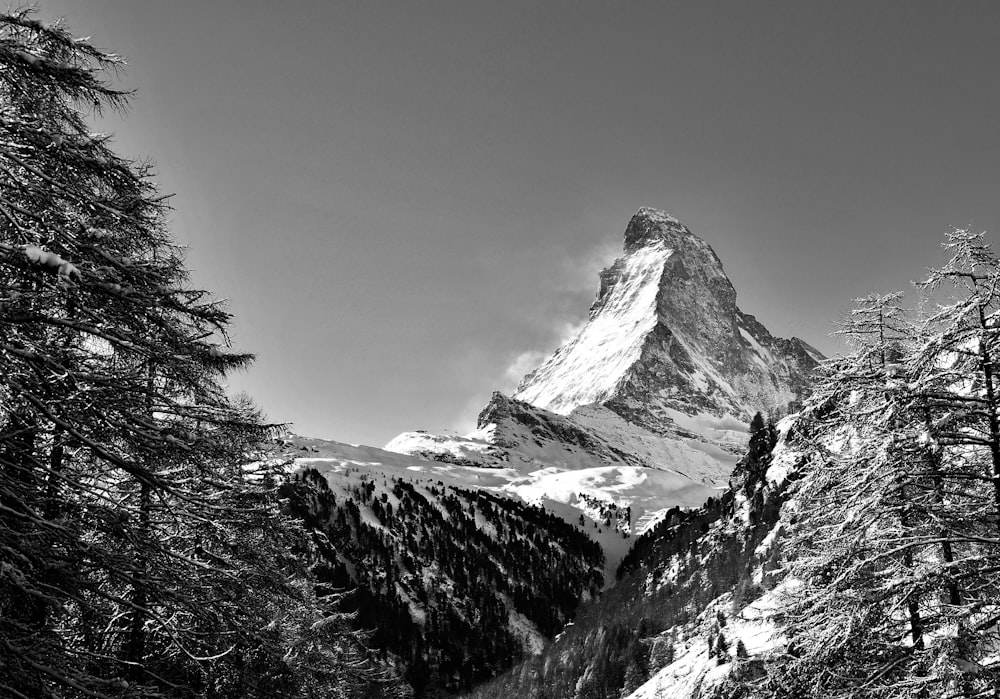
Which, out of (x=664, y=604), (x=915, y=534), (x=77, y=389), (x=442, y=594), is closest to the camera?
(x=77, y=389)

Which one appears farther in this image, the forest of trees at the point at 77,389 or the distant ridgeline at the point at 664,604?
the distant ridgeline at the point at 664,604

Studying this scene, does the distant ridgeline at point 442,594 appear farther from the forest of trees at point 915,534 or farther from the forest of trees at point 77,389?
the forest of trees at point 77,389

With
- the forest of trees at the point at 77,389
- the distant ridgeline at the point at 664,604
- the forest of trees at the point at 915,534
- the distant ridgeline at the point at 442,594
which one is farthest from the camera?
the distant ridgeline at the point at 442,594

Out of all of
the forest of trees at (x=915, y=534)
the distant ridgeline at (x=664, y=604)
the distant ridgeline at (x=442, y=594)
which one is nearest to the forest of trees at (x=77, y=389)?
the forest of trees at (x=915, y=534)

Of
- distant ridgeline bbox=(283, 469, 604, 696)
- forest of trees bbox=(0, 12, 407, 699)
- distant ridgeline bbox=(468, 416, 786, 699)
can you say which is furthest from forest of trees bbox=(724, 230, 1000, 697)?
distant ridgeline bbox=(283, 469, 604, 696)

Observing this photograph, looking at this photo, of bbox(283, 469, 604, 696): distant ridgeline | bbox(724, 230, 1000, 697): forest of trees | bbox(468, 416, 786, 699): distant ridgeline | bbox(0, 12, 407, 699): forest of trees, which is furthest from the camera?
bbox(283, 469, 604, 696): distant ridgeline

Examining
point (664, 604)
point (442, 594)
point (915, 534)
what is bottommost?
point (664, 604)

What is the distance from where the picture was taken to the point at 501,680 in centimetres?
13188

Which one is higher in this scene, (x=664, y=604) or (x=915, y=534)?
(x=915, y=534)

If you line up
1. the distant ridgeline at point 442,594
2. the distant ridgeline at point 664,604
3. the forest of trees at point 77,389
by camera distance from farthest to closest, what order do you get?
1. the distant ridgeline at point 442,594
2. the distant ridgeline at point 664,604
3. the forest of trees at point 77,389

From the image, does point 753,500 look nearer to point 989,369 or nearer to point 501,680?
point 501,680

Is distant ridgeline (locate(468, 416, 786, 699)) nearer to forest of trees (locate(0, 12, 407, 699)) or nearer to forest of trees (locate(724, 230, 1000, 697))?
forest of trees (locate(724, 230, 1000, 697))

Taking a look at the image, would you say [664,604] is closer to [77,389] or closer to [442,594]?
[442,594]

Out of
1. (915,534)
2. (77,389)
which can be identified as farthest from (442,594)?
(77,389)
